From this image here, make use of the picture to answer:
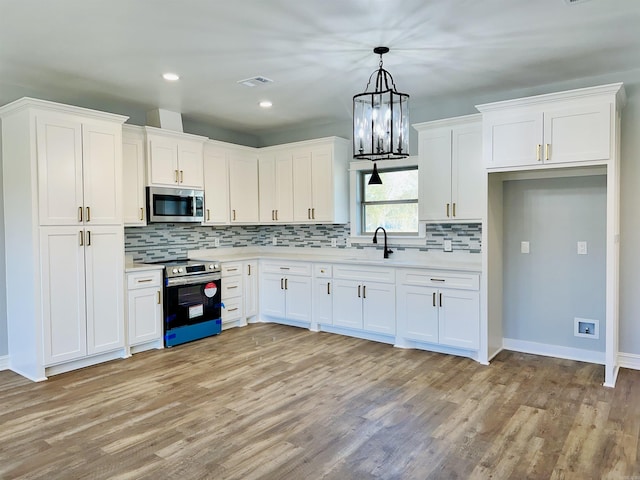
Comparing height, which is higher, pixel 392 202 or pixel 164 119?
pixel 164 119

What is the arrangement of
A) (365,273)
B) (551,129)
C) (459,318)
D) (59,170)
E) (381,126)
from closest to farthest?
(381,126), (551,129), (59,170), (459,318), (365,273)

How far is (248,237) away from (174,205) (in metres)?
1.64

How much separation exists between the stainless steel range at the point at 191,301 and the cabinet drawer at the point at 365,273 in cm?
144

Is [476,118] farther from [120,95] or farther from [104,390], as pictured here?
[104,390]

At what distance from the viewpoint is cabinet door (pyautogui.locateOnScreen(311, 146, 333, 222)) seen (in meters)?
5.41

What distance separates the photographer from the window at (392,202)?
5.15 metres

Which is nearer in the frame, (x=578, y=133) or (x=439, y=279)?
(x=578, y=133)

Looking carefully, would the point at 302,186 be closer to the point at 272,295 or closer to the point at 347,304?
the point at 272,295

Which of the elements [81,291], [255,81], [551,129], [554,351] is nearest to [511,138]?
[551,129]

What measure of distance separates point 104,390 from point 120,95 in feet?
9.19

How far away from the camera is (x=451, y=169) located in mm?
4406

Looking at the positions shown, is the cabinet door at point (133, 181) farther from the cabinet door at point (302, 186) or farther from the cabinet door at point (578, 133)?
the cabinet door at point (578, 133)

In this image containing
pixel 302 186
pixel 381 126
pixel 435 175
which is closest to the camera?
pixel 381 126

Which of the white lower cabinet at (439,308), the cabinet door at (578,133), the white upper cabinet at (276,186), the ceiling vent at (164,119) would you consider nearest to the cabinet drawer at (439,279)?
the white lower cabinet at (439,308)
